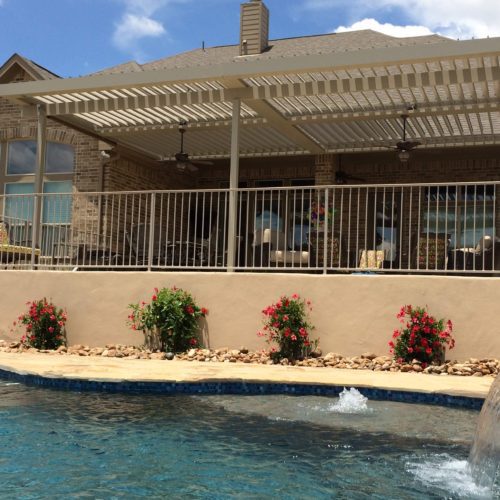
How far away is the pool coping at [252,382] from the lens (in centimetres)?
670

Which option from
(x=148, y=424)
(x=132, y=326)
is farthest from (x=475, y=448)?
(x=132, y=326)

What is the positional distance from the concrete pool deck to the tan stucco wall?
704 mm

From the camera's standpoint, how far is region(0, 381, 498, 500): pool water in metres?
4.26

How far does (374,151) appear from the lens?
1359 centimetres

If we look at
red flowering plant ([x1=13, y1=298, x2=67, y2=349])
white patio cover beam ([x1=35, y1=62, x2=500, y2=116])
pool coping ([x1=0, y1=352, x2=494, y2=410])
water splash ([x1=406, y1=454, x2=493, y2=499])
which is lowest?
water splash ([x1=406, y1=454, x2=493, y2=499])

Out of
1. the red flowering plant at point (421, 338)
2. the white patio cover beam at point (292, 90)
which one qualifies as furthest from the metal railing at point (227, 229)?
the red flowering plant at point (421, 338)

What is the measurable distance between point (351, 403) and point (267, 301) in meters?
2.79

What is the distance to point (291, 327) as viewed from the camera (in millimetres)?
8805

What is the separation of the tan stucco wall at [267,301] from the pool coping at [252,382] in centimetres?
86

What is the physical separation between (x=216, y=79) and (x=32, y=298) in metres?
4.11

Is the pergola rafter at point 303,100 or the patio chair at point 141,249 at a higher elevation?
the pergola rafter at point 303,100

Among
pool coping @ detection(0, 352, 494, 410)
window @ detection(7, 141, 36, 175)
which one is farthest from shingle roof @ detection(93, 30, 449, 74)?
pool coping @ detection(0, 352, 494, 410)

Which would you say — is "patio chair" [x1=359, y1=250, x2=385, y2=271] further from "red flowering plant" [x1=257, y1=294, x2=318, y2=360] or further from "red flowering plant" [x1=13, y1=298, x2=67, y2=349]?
"red flowering plant" [x1=13, y1=298, x2=67, y2=349]

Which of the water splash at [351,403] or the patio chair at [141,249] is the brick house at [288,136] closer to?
the patio chair at [141,249]
